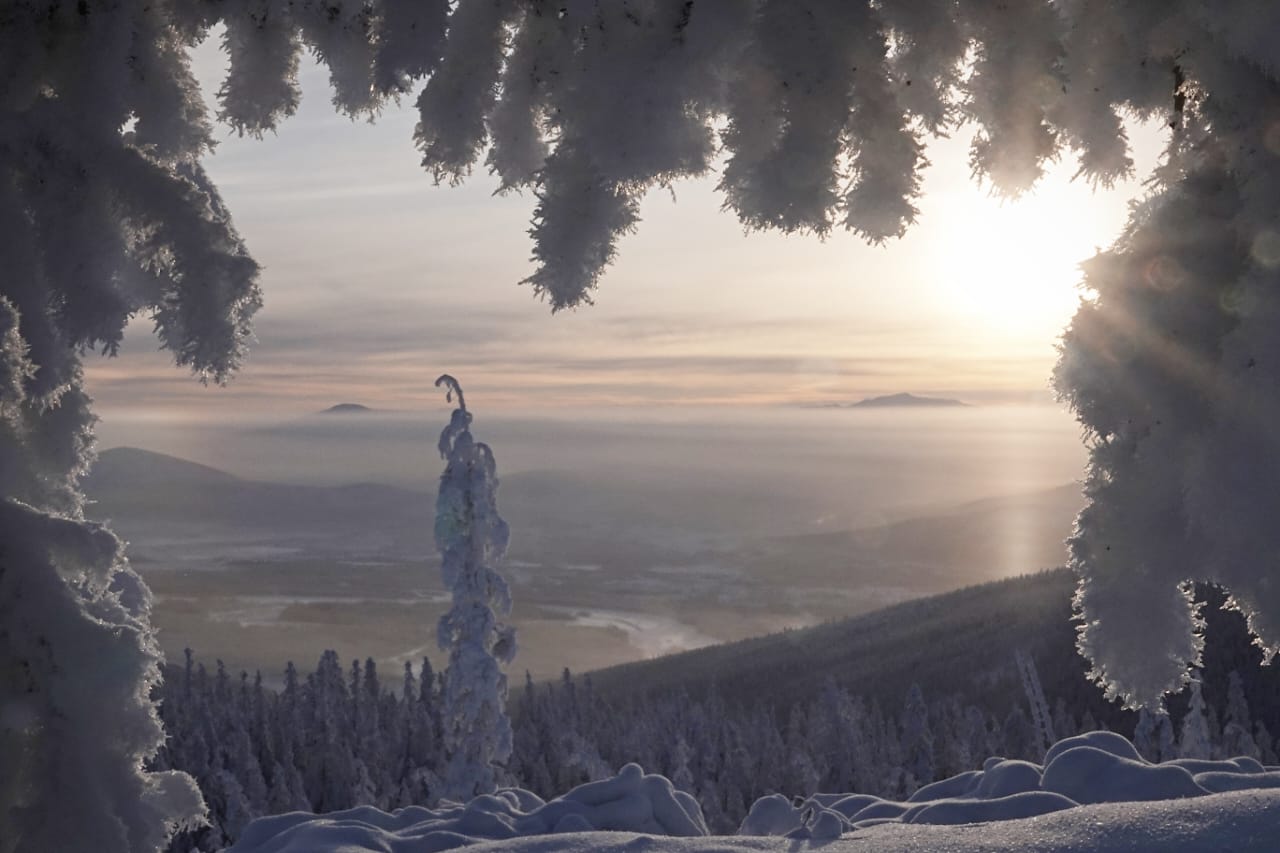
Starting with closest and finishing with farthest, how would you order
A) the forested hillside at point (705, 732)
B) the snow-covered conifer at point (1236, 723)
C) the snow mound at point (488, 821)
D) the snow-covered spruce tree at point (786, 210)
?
the snow-covered spruce tree at point (786, 210), the snow mound at point (488, 821), the forested hillside at point (705, 732), the snow-covered conifer at point (1236, 723)

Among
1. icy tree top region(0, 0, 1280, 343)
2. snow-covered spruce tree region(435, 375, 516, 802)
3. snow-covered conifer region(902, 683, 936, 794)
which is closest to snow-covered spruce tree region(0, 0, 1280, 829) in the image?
icy tree top region(0, 0, 1280, 343)

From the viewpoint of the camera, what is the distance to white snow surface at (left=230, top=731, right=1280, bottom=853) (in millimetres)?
4898

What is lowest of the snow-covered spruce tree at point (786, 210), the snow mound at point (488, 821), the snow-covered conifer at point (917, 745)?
the snow-covered conifer at point (917, 745)

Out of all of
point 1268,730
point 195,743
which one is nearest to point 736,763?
point 195,743

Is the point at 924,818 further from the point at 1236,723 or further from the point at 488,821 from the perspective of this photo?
the point at 1236,723

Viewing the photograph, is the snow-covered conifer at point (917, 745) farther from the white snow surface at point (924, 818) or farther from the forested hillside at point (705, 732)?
the white snow surface at point (924, 818)

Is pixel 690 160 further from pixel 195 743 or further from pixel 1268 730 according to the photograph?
pixel 1268 730

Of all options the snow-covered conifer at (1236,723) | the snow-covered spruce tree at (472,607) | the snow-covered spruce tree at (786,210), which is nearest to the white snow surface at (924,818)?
the snow-covered spruce tree at (786,210)

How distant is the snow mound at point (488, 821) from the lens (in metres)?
6.75

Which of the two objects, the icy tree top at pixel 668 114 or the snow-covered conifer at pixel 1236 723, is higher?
the icy tree top at pixel 668 114

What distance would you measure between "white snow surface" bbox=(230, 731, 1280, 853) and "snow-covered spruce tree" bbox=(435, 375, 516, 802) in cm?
1415

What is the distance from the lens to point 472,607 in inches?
920

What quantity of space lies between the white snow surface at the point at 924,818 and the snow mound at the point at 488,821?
0.04 ft

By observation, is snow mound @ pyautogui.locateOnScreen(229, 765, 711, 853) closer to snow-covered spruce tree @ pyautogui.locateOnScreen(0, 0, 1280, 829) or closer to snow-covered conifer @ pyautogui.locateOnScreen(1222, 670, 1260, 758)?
snow-covered spruce tree @ pyautogui.locateOnScreen(0, 0, 1280, 829)
